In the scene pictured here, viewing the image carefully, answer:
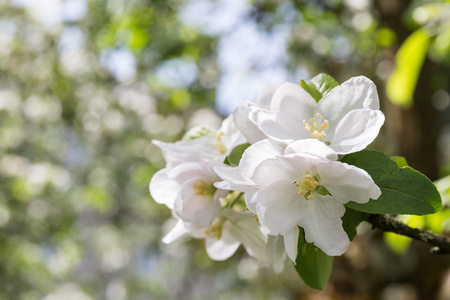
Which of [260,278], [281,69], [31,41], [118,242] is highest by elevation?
[281,69]

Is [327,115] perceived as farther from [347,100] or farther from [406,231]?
[406,231]

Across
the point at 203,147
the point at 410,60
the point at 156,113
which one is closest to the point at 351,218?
the point at 203,147

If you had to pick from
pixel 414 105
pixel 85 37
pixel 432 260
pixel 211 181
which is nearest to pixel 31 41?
pixel 85 37

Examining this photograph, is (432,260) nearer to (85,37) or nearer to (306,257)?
(306,257)

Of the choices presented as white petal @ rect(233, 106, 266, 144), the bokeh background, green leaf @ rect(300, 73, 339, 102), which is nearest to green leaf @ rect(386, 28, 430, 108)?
the bokeh background

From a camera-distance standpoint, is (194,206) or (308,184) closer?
(308,184)

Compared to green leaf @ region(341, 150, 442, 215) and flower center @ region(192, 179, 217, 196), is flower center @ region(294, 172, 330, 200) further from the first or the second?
flower center @ region(192, 179, 217, 196)
